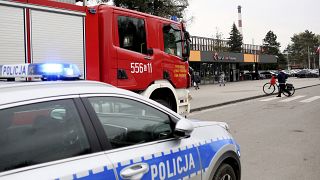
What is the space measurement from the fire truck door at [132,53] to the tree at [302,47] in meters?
138

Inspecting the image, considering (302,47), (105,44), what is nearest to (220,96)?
(105,44)

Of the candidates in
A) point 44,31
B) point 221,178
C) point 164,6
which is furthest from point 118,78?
point 164,6

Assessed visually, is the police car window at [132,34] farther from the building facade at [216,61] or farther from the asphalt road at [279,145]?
the building facade at [216,61]

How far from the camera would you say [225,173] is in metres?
4.34

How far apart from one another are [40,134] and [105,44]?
570cm

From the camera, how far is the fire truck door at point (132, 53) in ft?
28.4

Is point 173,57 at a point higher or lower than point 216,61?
lower

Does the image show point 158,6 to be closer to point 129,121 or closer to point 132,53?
point 132,53

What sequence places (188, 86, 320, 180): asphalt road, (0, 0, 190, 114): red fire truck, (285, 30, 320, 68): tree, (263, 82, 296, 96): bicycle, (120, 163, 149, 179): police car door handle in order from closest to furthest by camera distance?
(120, 163, 149, 179): police car door handle < (188, 86, 320, 180): asphalt road < (0, 0, 190, 114): red fire truck < (263, 82, 296, 96): bicycle < (285, 30, 320, 68): tree

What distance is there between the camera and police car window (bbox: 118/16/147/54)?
873cm

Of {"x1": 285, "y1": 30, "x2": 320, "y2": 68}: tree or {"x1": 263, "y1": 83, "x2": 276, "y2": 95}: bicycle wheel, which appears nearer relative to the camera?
{"x1": 263, "y1": 83, "x2": 276, "y2": 95}: bicycle wheel

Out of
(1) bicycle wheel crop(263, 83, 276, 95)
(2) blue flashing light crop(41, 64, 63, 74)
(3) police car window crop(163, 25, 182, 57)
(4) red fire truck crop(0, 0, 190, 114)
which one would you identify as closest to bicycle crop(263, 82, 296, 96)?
(1) bicycle wheel crop(263, 83, 276, 95)

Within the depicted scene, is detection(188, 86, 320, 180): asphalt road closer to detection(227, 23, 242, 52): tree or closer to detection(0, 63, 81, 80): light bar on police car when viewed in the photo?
detection(0, 63, 81, 80): light bar on police car

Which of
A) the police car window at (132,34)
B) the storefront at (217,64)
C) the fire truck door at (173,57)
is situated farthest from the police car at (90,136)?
the storefront at (217,64)
